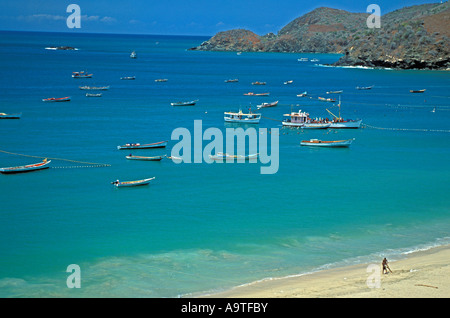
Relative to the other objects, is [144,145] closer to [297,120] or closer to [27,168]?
[27,168]

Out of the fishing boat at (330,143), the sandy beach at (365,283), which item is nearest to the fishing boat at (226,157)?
the fishing boat at (330,143)

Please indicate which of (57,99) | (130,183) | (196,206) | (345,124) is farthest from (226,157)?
(57,99)

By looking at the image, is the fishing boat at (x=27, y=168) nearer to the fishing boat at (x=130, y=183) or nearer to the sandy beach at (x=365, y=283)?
the fishing boat at (x=130, y=183)

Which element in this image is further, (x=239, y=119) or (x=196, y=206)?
(x=239, y=119)

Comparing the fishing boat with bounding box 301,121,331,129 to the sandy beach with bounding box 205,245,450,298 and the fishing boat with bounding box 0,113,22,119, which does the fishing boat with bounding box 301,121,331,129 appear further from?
the sandy beach with bounding box 205,245,450,298

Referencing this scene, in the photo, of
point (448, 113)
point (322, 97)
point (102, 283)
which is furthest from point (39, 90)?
point (102, 283)
